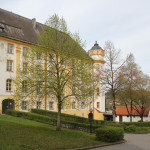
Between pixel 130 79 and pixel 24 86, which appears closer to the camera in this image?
pixel 24 86

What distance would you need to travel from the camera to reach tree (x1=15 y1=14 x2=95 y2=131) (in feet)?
56.8

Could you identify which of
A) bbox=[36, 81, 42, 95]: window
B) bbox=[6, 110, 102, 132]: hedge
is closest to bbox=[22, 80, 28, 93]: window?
bbox=[36, 81, 42, 95]: window

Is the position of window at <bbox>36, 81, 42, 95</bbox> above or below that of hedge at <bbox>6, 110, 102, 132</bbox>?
above

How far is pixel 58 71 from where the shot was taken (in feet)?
59.3

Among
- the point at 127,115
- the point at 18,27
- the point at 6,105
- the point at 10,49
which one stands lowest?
the point at 127,115

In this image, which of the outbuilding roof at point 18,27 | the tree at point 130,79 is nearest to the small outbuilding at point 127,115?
the tree at point 130,79

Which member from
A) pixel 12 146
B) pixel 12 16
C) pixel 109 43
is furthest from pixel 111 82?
pixel 12 16

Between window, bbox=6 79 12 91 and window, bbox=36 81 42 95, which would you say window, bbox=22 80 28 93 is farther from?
window, bbox=6 79 12 91

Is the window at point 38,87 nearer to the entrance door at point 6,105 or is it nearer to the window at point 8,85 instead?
the entrance door at point 6,105

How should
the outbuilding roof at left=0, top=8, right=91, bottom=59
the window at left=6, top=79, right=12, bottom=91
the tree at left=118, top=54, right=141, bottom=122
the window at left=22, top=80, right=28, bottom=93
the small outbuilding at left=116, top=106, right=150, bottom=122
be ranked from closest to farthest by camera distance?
1. the window at left=22, top=80, right=28, bottom=93
2. the tree at left=118, top=54, right=141, bottom=122
3. the window at left=6, top=79, right=12, bottom=91
4. the outbuilding roof at left=0, top=8, right=91, bottom=59
5. the small outbuilding at left=116, top=106, right=150, bottom=122

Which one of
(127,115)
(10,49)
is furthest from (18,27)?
(127,115)

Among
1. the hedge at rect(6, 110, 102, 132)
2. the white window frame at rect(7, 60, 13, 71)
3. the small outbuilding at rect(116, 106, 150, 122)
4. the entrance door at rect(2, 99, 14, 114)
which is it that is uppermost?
the white window frame at rect(7, 60, 13, 71)

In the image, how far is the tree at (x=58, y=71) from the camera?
56.8 feet

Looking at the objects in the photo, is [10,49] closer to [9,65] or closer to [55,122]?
[9,65]
